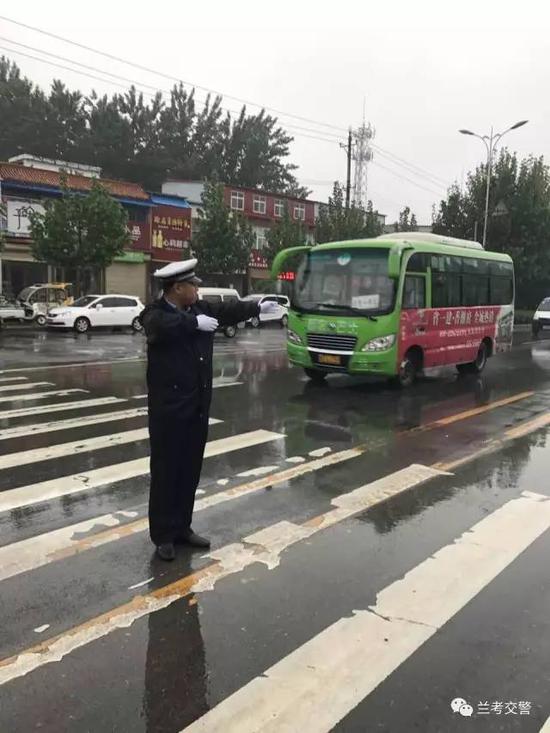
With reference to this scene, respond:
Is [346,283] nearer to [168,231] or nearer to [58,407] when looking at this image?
[58,407]

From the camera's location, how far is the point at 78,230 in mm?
28000

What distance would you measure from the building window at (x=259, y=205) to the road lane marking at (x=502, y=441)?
3806 cm

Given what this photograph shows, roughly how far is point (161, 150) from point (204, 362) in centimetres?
5922

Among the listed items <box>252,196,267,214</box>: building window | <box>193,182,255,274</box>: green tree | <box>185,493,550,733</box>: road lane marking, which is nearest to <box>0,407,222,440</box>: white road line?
<box>185,493,550,733</box>: road lane marking

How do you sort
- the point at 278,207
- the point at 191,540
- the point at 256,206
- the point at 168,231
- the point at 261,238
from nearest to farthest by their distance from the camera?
the point at 191,540 → the point at 168,231 → the point at 261,238 → the point at 256,206 → the point at 278,207

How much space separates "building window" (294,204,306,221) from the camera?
47688 mm

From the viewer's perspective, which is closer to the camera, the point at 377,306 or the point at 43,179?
the point at 377,306

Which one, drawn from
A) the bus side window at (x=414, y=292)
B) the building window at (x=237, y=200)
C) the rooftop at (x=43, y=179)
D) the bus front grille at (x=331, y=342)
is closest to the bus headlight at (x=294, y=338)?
the bus front grille at (x=331, y=342)

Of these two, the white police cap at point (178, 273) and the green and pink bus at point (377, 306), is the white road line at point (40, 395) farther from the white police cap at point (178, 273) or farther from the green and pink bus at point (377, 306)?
the white police cap at point (178, 273)

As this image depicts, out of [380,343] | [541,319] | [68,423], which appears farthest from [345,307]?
[541,319]

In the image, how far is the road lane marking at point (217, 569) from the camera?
314cm

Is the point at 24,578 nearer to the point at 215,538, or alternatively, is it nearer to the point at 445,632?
the point at 215,538

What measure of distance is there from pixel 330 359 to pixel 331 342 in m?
0.29

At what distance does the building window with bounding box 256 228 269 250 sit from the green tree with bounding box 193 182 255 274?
684 centimetres
